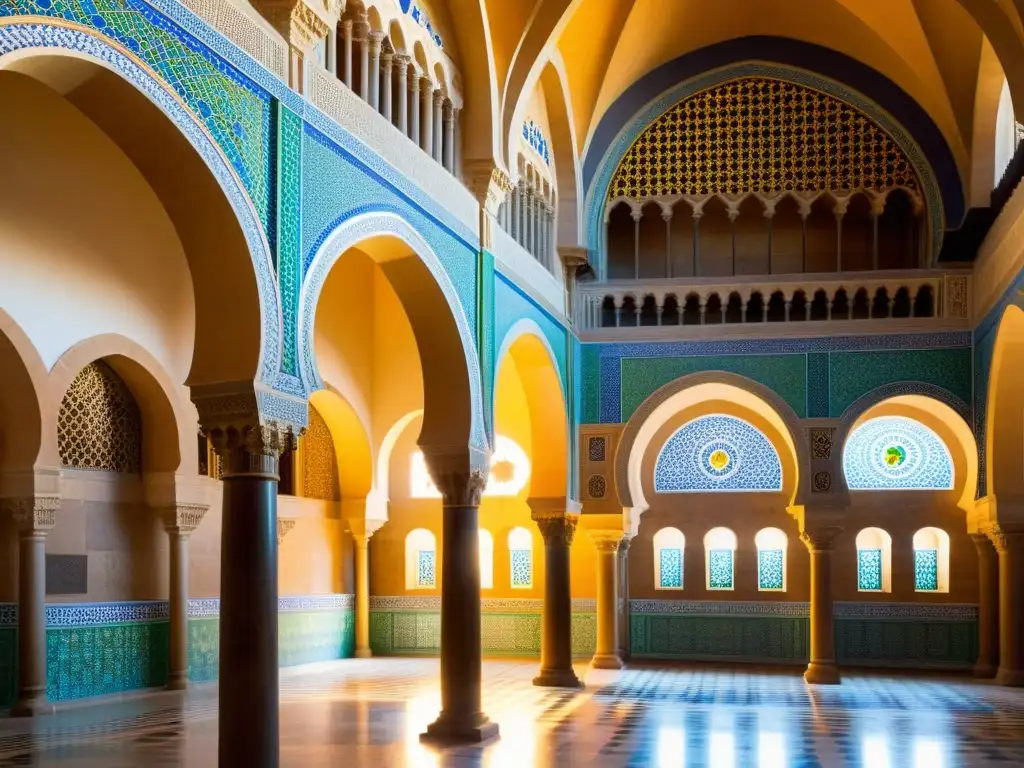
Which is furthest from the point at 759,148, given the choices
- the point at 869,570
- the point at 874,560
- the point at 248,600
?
the point at 248,600

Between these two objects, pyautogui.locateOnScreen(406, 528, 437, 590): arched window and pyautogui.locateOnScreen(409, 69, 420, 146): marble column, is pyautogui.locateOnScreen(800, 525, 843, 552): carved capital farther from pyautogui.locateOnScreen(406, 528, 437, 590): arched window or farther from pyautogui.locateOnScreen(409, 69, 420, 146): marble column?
pyautogui.locateOnScreen(409, 69, 420, 146): marble column

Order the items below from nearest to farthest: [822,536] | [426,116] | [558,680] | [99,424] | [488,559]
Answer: [426,116] < [99,424] < [558,680] < [822,536] < [488,559]

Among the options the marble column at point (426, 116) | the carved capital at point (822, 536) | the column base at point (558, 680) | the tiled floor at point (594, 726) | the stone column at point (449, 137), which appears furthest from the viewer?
the carved capital at point (822, 536)

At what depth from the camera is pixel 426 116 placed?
11.6 m

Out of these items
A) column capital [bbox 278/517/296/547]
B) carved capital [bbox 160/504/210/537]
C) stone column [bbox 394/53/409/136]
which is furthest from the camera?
column capital [bbox 278/517/296/547]

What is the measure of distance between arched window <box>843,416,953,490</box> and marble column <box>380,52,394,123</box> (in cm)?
1161

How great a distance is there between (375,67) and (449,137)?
1856 millimetres

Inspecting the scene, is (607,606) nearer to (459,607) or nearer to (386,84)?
(459,607)

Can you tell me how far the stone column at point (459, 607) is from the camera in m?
11.5

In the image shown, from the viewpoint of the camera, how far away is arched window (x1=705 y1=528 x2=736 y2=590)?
20812mm

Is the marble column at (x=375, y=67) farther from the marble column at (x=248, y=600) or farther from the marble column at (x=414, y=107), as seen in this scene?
the marble column at (x=248, y=600)

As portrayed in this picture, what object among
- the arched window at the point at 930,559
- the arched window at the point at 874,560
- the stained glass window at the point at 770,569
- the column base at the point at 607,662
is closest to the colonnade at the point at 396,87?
the column base at the point at 607,662

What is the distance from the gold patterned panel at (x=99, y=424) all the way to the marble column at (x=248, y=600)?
250 inches

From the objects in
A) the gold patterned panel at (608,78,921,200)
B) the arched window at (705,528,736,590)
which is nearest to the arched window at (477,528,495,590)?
the arched window at (705,528,736,590)
